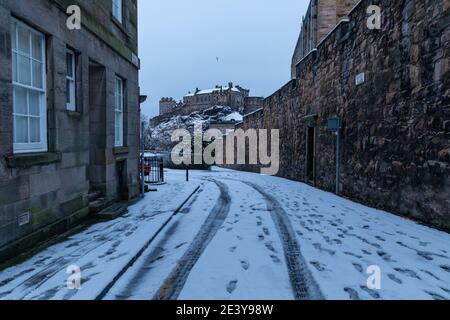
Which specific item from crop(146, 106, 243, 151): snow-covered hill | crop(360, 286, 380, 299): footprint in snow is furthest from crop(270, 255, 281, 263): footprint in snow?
crop(146, 106, 243, 151): snow-covered hill

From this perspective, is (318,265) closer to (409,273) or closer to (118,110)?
(409,273)

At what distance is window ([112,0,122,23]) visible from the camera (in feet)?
28.5

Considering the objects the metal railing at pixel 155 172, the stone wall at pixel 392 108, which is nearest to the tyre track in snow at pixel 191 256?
the stone wall at pixel 392 108

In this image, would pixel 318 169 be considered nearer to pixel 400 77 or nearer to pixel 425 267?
pixel 400 77

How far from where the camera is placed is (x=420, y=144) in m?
6.20

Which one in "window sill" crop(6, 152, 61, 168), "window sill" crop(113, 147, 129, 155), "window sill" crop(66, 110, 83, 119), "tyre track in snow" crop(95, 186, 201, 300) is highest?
"window sill" crop(66, 110, 83, 119)

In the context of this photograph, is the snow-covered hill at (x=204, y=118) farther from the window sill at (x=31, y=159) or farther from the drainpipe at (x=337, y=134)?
the window sill at (x=31, y=159)

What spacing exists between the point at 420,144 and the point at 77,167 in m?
6.40

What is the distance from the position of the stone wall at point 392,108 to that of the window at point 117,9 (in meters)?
6.38

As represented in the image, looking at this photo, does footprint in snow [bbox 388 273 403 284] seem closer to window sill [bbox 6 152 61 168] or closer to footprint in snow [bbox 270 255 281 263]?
footprint in snow [bbox 270 255 281 263]

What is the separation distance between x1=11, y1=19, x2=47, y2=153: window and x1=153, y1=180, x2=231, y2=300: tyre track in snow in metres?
2.86

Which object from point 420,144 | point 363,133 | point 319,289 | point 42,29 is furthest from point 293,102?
point 319,289

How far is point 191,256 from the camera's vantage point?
4387 millimetres

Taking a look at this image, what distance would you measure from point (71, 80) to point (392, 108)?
6.56 meters
